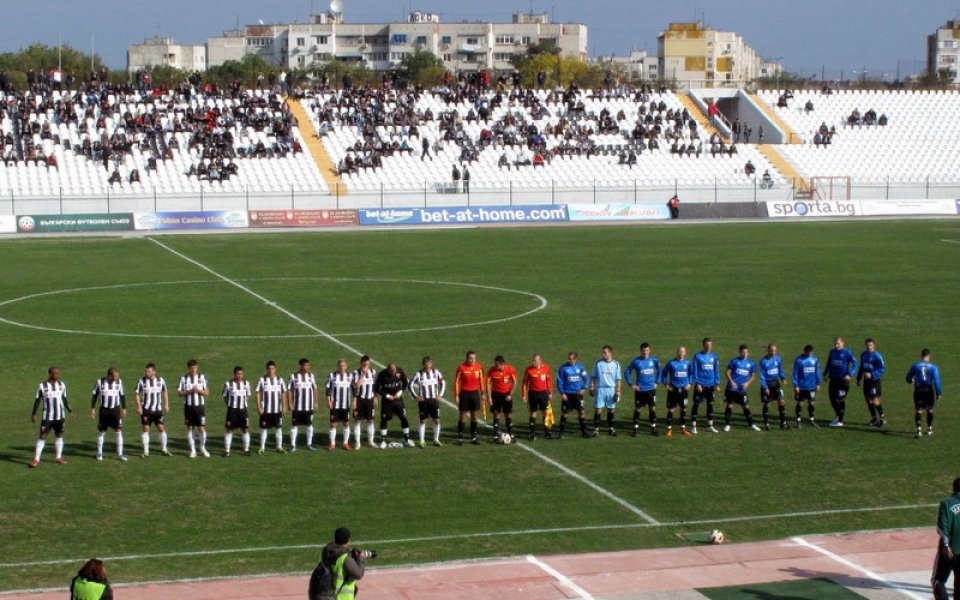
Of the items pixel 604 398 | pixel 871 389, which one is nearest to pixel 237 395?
pixel 604 398

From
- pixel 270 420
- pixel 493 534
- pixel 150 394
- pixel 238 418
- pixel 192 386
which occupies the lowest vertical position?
pixel 493 534

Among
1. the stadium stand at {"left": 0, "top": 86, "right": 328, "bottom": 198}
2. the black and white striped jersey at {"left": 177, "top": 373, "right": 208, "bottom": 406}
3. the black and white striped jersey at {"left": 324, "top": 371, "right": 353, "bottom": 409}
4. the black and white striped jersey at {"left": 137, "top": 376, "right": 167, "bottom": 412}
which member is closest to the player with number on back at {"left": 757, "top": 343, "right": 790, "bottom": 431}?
the black and white striped jersey at {"left": 324, "top": 371, "right": 353, "bottom": 409}

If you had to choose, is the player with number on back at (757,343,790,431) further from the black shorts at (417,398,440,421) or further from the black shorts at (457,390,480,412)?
the black shorts at (417,398,440,421)

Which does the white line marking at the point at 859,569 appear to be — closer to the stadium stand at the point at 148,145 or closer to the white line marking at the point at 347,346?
the white line marking at the point at 347,346

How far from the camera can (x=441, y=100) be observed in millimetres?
81188

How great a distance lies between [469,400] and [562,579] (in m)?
7.33

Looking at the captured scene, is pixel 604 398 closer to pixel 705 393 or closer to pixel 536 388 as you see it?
pixel 536 388

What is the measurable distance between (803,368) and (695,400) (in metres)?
2.02

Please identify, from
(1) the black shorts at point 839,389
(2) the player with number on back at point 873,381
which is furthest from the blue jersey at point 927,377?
(1) the black shorts at point 839,389

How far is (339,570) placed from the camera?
38.0 feet

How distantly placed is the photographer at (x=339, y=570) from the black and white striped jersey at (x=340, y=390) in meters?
9.87

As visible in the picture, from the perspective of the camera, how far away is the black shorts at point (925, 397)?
22375 mm

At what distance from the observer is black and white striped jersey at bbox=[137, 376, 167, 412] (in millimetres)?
21000

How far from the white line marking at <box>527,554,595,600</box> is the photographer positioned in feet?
11.6
